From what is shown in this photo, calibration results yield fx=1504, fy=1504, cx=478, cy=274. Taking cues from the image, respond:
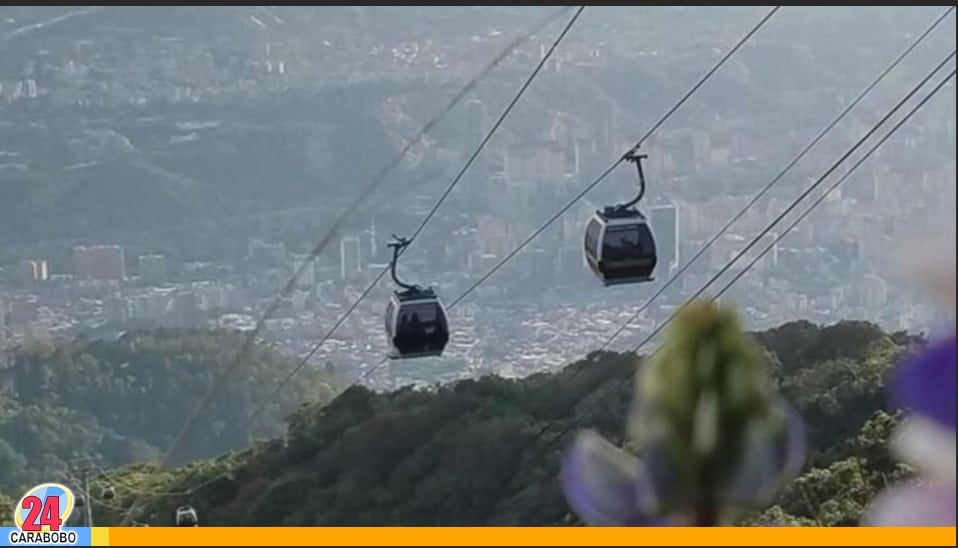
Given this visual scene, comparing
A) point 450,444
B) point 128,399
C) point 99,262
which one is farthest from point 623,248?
point 99,262

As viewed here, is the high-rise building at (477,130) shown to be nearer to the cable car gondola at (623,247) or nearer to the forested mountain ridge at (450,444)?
the forested mountain ridge at (450,444)

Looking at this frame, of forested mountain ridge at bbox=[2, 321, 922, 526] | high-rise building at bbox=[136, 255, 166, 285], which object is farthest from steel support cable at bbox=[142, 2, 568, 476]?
high-rise building at bbox=[136, 255, 166, 285]

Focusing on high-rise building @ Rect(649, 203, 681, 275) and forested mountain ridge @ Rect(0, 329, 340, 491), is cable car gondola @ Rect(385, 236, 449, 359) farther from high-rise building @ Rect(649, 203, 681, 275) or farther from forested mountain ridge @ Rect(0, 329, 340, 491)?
high-rise building @ Rect(649, 203, 681, 275)

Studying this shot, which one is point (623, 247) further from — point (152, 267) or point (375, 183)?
point (152, 267)

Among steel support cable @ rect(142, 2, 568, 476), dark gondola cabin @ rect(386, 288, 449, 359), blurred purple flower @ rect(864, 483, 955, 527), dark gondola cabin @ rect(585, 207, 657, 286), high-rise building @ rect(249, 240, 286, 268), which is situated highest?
blurred purple flower @ rect(864, 483, 955, 527)

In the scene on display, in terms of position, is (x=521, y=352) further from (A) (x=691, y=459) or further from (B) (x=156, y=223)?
(A) (x=691, y=459)

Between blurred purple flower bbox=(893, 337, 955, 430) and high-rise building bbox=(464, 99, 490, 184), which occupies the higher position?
blurred purple flower bbox=(893, 337, 955, 430)

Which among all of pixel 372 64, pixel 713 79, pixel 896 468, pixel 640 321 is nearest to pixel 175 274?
pixel 372 64
